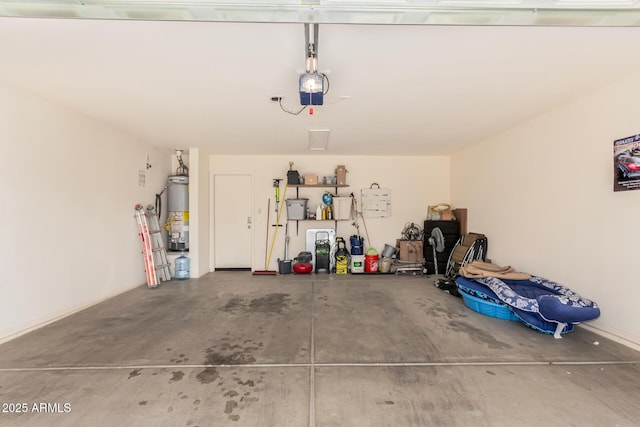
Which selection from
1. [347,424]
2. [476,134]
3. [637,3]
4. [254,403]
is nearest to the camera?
[637,3]

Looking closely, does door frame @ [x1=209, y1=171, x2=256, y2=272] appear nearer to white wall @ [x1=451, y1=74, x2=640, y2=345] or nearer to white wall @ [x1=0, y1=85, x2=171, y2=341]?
white wall @ [x1=0, y1=85, x2=171, y2=341]

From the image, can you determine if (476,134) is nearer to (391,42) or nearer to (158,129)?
(391,42)

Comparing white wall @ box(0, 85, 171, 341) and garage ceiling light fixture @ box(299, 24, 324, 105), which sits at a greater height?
garage ceiling light fixture @ box(299, 24, 324, 105)

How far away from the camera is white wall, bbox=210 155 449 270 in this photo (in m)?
6.54

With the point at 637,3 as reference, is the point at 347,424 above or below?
below

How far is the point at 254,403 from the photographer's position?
2008 millimetres

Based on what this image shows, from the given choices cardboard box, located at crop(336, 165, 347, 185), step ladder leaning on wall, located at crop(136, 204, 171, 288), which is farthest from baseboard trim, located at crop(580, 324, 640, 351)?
step ladder leaning on wall, located at crop(136, 204, 171, 288)

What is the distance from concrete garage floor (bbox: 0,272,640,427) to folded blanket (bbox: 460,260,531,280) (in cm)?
61

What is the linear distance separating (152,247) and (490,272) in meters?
5.53

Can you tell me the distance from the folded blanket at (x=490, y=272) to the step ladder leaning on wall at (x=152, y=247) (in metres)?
5.08

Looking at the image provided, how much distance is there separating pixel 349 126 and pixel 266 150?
2242 mm

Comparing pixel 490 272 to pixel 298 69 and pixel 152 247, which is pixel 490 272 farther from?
pixel 152 247

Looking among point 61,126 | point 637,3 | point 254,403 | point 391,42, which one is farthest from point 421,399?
point 61,126

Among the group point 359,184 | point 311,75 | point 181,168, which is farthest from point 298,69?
point 181,168
